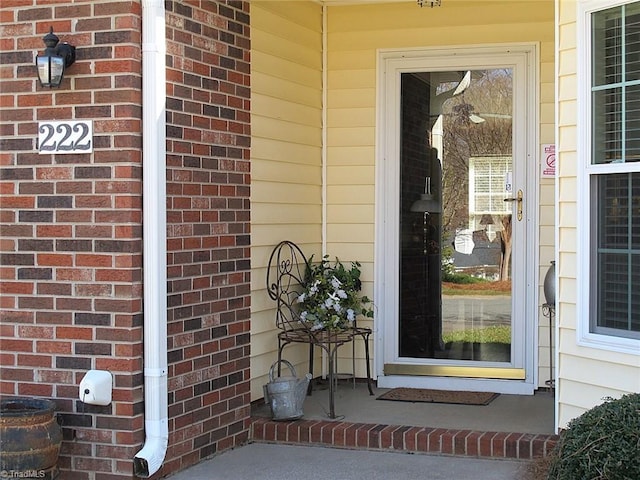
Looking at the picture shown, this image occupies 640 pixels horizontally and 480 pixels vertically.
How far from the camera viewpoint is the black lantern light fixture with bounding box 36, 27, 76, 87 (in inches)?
166

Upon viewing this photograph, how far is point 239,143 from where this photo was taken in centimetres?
514

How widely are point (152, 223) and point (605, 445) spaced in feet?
7.41

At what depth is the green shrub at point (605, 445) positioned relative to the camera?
3.34m

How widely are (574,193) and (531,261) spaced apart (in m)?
1.50

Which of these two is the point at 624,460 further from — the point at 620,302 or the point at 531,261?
the point at 531,261

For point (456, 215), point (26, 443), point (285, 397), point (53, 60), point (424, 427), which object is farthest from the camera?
point (456, 215)

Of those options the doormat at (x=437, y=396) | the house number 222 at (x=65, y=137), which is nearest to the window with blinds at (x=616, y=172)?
the doormat at (x=437, y=396)

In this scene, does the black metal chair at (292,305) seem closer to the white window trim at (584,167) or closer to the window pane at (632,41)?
→ the white window trim at (584,167)

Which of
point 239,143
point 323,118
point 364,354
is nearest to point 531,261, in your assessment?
point 364,354

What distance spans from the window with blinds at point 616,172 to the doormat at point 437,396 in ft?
4.71

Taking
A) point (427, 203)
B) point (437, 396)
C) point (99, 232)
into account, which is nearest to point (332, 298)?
point (437, 396)

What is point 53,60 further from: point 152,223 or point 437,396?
point 437,396

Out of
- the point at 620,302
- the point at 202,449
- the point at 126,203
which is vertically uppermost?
the point at 126,203

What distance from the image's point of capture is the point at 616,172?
431 centimetres
